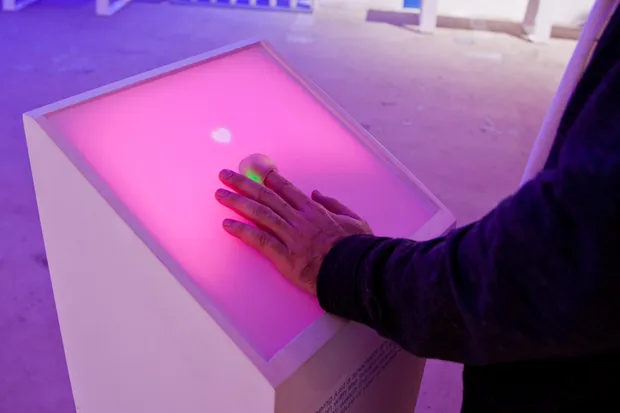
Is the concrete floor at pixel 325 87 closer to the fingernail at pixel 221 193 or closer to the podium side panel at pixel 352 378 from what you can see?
the podium side panel at pixel 352 378

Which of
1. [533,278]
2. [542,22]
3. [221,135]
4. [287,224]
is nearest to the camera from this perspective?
[533,278]

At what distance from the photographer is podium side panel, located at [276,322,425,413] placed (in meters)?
0.55

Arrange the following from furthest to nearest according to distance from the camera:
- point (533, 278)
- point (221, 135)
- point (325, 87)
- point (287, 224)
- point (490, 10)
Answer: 1. point (490, 10)
2. point (325, 87)
3. point (221, 135)
4. point (287, 224)
5. point (533, 278)

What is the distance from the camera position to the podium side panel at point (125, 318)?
0.55 m

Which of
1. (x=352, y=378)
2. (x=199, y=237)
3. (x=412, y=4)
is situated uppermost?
(x=199, y=237)

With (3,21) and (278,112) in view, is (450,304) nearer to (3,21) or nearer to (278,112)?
(278,112)

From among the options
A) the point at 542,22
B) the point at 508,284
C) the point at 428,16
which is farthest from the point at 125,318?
the point at 542,22

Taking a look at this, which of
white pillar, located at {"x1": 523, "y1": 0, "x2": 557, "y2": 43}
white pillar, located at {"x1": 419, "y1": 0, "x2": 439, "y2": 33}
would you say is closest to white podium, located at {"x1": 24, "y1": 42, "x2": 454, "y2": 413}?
white pillar, located at {"x1": 419, "y1": 0, "x2": 439, "y2": 33}

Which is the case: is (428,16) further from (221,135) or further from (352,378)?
(352,378)

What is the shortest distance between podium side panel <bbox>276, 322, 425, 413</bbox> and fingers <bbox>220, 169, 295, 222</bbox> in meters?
0.13

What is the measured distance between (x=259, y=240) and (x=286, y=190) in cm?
7

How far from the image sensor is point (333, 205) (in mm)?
644

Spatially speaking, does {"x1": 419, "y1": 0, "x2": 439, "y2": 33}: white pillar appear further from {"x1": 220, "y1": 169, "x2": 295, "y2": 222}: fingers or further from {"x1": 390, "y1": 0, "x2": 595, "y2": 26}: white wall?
{"x1": 220, "y1": 169, "x2": 295, "y2": 222}: fingers

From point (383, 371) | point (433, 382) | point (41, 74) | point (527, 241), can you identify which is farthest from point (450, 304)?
point (41, 74)
